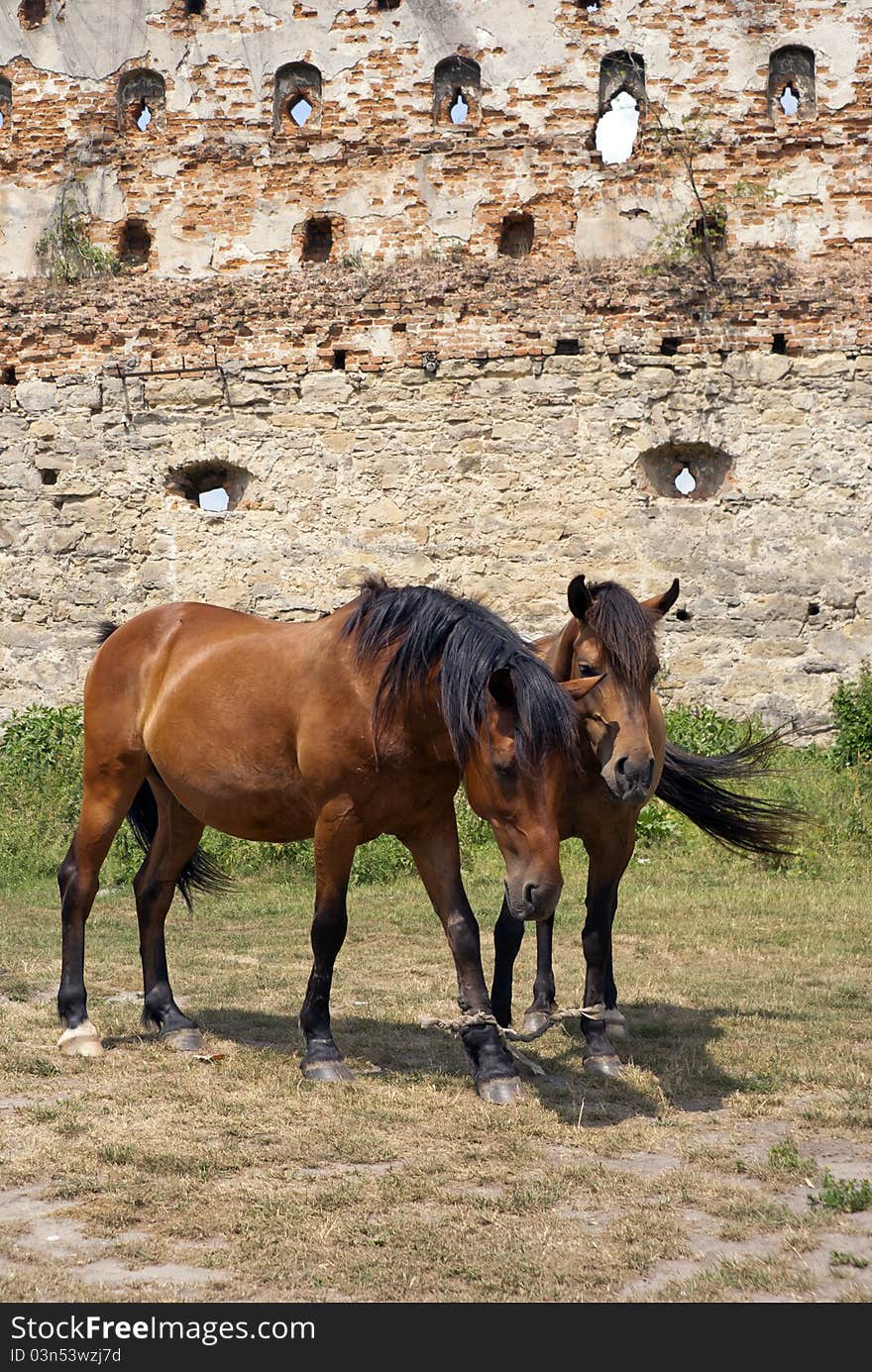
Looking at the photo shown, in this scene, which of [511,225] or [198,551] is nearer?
[198,551]

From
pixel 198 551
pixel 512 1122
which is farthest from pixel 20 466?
pixel 512 1122

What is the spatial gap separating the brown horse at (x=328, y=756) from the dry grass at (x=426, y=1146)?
42 cm

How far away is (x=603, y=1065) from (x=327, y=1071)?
1.17m

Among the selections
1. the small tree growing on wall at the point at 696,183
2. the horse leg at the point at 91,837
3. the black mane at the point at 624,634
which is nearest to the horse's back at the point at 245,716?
the horse leg at the point at 91,837

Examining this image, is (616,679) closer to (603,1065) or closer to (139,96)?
(603,1065)

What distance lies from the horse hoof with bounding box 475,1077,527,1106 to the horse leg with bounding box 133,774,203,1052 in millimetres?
1585

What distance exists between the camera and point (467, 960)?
527cm

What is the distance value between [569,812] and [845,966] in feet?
9.40

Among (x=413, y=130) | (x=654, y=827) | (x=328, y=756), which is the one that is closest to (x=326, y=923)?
(x=328, y=756)

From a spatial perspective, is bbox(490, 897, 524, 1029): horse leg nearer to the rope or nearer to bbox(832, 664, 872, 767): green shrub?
the rope

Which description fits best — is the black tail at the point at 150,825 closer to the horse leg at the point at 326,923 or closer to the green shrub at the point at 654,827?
the horse leg at the point at 326,923

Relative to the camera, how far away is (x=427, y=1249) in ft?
11.4

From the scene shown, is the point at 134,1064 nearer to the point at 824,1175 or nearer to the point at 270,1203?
the point at 270,1203

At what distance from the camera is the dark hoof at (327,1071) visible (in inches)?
210
